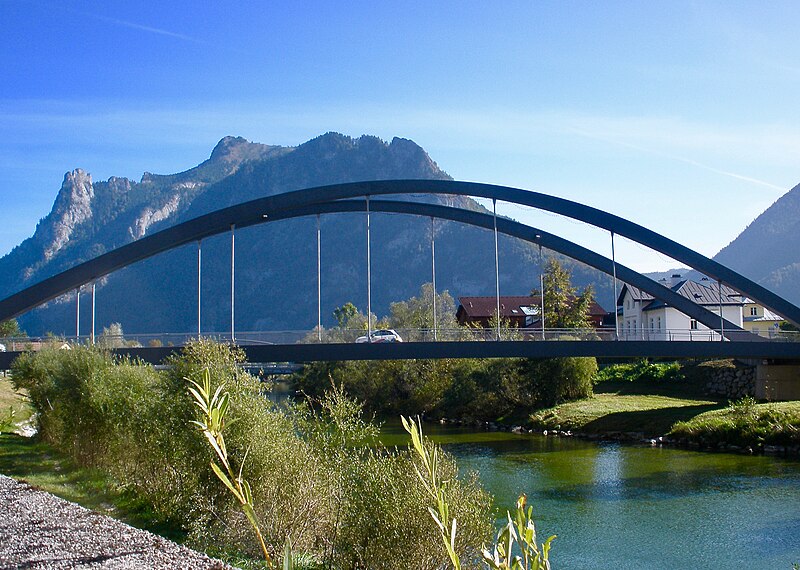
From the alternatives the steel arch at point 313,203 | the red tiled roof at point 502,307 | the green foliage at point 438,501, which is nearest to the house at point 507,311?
the red tiled roof at point 502,307

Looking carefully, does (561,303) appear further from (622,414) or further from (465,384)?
(622,414)

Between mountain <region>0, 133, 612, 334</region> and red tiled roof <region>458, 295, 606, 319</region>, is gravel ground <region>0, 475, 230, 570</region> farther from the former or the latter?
mountain <region>0, 133, 612, 334</region>

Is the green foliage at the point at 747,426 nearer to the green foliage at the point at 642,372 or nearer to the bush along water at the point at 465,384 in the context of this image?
the bush along water at the point at 465,384

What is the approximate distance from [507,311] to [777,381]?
35299mm

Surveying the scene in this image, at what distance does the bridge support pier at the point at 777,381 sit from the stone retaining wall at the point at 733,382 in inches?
35.9

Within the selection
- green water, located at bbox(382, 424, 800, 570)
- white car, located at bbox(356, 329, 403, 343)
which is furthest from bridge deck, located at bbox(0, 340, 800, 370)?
green water, located at bbox(382, 424, 800, 570)

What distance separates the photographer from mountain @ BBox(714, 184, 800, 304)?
117 meters

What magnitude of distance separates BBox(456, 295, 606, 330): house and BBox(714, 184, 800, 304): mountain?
58.6 m

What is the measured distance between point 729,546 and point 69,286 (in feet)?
99.3

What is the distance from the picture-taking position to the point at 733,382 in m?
40.0

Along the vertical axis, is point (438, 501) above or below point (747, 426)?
above

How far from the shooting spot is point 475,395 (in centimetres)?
4556

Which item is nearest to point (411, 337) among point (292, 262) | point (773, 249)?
point (292, 262)

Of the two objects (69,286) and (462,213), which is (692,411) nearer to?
(462,213)
